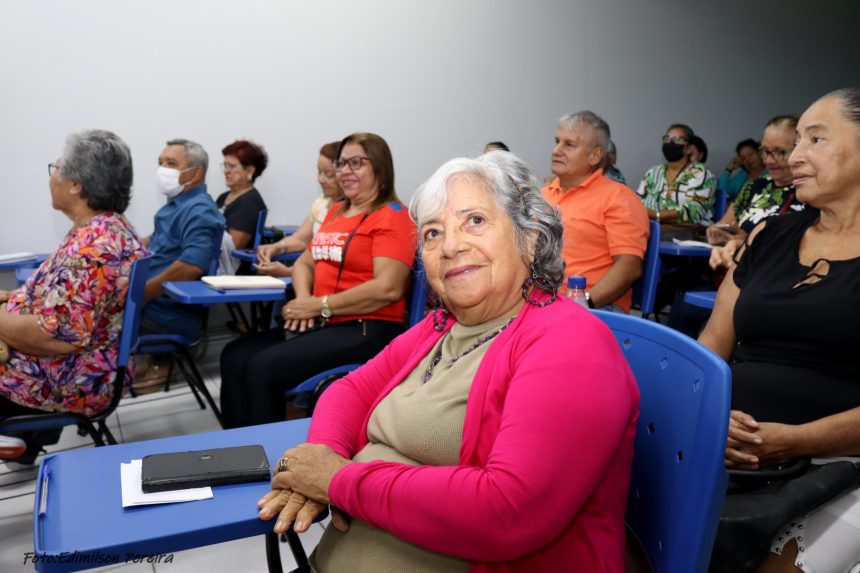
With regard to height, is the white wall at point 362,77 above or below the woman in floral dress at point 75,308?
above

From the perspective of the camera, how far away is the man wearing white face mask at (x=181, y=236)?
3.14 metres

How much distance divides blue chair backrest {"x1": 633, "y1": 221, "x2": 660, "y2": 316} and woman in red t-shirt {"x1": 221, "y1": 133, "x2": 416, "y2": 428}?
3.43 ft

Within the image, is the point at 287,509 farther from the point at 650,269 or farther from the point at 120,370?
the point at 650,269

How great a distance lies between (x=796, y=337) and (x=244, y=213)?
12.0 ft

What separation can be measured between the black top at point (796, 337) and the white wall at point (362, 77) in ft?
10.3

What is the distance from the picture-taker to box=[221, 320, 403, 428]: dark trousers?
228cm

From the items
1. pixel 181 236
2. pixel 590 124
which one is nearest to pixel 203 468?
pixel 590 124

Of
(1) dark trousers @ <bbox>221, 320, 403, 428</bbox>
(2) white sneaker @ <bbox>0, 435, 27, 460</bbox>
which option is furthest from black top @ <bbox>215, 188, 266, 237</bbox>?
(2) white sneaker @ <bbox>0, 435, 27, 460</bbox>

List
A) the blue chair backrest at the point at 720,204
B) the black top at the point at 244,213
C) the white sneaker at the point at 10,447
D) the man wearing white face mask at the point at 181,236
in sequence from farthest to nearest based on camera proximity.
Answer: the blue chair backrest at the point at 720,204, the black top at the point at 244,213, the man wearing white face mask at the point at 181,236, the white sneaker at the point at 10,447

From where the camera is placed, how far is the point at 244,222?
174 inches

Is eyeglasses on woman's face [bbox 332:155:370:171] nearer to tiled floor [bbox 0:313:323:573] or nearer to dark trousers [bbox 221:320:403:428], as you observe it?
dark trousers [bbox 221:320:403:428]

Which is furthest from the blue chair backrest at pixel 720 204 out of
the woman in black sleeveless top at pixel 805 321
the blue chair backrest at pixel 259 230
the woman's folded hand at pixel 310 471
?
the woman's folded hand at pixel 310 471

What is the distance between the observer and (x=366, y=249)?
99.8 inches

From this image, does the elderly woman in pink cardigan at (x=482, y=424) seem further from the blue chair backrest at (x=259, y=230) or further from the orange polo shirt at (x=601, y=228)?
the blue chair backrest at (x=259, y=230)
